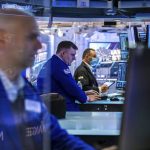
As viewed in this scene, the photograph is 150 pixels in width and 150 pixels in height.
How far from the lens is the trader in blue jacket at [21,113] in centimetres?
139

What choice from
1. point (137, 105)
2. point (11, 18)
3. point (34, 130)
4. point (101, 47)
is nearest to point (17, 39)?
point (11, 18)

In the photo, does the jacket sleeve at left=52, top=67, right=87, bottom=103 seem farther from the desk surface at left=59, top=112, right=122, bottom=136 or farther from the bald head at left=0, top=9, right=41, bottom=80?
the bald head at left=0, top=9, right=41, bottom=80

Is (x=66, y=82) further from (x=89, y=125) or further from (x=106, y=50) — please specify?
(x=106, y=50)

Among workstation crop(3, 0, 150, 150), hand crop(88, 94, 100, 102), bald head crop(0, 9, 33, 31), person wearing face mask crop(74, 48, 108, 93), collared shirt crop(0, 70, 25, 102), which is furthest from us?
person wearing face mask crop(74, 48, 108, 93)

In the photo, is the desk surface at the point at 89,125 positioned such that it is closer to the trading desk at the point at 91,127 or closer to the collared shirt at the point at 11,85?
the trading desk at the point at 91,127

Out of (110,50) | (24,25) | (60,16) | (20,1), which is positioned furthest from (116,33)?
(24,25)

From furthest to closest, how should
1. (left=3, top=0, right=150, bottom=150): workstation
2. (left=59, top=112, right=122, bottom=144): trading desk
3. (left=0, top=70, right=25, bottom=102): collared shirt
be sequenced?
(left=59, top=112, right=122, bottom=144): trading desk < (left=3, top=0, right=150, bottom=150): workstation < (left=0, top=70, right=25, bottom=102): collared shirt

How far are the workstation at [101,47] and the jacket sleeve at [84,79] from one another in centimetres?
20

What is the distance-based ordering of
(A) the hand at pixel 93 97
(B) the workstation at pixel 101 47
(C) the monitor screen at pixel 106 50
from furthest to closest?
1. (C) the monitor screen at pixel 106 50
2. (A) the hand at pixel 93 97
3. (B) the workstation at pixel 101 47

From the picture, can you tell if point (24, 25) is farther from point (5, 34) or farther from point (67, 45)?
point (67, 45)

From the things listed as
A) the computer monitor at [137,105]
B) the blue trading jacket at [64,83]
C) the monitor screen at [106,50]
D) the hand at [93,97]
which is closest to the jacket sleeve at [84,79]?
the hand at [93,97]

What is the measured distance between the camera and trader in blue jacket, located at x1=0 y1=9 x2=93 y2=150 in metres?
1.39

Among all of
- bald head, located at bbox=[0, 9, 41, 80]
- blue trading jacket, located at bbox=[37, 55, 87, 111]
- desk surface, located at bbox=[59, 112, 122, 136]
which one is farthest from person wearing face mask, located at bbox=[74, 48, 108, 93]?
bald head, located at bbox=[0, 9, 41, 80]

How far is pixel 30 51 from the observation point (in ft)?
4.88
